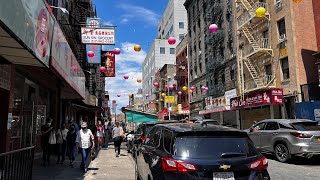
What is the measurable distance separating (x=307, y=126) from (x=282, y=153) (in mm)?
1506

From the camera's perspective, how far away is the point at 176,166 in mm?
4594

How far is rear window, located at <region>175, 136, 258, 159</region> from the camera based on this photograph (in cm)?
471

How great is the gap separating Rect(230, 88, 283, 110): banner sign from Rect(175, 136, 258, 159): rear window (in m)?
20.7

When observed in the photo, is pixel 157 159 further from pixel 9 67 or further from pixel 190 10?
pixel 190 10

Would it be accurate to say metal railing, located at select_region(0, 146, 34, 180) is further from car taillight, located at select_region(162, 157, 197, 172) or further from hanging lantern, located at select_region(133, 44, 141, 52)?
hanging lantern, located at select_region(133, 44, 141, 52)

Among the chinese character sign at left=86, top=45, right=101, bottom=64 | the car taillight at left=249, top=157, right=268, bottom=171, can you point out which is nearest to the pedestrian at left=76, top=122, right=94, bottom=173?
the car taillight at left=249, top=157, right=268, bottom=171

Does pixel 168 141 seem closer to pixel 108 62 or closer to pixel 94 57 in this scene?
pixel 94 57

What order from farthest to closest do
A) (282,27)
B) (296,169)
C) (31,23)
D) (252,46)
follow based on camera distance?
(252,46) < (282,27) < (296,169) < (31,23)

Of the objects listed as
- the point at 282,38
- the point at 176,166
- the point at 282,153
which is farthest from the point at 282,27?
the point at 176,166

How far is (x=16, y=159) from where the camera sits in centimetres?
593

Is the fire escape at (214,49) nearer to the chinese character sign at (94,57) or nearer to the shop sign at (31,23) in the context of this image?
the chinese character sign at (94,57)

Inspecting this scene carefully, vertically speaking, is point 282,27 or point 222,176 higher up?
point 282,27

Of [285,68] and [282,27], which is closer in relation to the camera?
[285,68]

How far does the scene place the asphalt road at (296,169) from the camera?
9.70m
